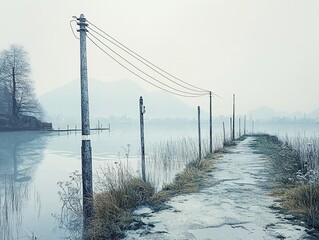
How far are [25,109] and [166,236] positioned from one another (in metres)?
44.7

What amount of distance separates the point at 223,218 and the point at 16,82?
1748 inches

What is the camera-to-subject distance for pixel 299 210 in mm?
5324

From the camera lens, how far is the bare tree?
42.4 metres

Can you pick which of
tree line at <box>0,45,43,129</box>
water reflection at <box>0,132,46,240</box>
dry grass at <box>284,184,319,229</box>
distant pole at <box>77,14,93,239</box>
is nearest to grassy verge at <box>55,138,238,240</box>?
distant pole at <box>77,14,93,239</box>

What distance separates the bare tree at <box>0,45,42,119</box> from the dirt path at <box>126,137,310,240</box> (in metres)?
40.9

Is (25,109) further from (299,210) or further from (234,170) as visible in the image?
(299,210)

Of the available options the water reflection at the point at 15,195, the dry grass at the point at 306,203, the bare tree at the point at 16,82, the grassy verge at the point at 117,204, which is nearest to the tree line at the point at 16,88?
the bare tree at the point at 16,82

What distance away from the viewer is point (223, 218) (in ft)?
17.2

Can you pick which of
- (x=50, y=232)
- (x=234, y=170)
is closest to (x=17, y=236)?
(x=50, y=232)

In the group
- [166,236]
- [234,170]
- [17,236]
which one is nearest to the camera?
[166,236]

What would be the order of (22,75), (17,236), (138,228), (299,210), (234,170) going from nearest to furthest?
(138,228), (299,210), (17,236), (234,170), (22,75)

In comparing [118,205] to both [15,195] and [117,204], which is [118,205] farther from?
[15,195]

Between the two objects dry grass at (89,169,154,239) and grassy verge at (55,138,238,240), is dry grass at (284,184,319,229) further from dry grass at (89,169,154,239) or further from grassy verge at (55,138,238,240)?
dry grass at (89,169,154,239)

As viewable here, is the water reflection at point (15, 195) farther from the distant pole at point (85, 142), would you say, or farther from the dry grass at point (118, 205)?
the dry grass at point (118, 205)
